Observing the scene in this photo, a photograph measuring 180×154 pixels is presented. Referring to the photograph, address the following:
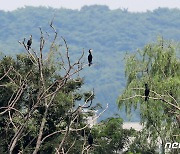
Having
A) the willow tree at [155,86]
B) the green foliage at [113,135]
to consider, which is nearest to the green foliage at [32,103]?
the willow tree at [155,86]

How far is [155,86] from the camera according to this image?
19078mm

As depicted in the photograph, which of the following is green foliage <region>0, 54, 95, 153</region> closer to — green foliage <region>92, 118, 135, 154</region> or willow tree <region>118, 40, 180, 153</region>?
willow tree <region>118, 40, 180, 153</region>

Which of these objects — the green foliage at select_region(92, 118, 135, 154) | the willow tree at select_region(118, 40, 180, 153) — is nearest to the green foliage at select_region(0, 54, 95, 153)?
the willow tree at select_region(118, 40, 180, 153)

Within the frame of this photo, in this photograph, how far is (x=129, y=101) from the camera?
65.7ft

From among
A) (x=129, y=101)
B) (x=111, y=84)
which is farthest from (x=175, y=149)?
(x=111, y=84)

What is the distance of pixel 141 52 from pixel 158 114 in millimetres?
2706

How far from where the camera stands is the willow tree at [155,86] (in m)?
19.0

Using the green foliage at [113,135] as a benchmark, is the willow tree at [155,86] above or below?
above

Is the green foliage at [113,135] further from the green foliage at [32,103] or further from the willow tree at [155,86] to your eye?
the green foliage at [32,103]

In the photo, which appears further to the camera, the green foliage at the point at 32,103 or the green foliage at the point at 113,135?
the green foliage at the point at 113,135

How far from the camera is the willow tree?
19.0 m

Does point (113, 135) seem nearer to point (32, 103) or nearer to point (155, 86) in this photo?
point (155, 86)

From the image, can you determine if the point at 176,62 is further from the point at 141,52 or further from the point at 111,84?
the point at 111,84

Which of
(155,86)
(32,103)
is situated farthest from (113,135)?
(32,103)
